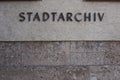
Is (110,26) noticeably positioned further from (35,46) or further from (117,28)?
(35,46)

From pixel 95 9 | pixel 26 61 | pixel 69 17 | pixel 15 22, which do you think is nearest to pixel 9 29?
pixel 15 22

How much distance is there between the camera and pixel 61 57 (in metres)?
7.45

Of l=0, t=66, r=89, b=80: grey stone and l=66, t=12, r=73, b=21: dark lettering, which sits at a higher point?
l=66, t=12, r=73, b=21: dark lettering

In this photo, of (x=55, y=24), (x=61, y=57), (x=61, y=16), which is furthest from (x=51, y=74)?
(x=61, y=16)

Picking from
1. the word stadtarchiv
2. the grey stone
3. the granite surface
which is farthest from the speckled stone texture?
the word stadtarchiv

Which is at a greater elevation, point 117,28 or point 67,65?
point 117,28

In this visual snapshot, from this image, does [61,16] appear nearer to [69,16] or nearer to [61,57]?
[69,16]

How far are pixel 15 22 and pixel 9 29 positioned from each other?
0.17 metres

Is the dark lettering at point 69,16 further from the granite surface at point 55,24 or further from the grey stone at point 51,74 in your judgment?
the grey stone at point 51,74

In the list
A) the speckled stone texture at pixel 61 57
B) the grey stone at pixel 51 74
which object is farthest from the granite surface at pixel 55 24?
the grey stone at pixel 51 74

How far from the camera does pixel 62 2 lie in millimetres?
7508

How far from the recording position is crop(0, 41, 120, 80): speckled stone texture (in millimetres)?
7402

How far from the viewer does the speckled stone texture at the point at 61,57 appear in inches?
291

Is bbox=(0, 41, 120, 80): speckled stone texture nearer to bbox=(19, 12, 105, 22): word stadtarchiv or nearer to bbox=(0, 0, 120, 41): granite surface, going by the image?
bbox=(0, 0, 120, 41): granite surface
